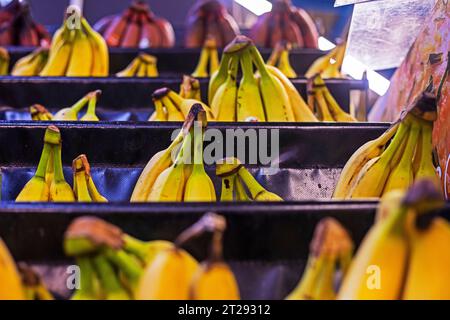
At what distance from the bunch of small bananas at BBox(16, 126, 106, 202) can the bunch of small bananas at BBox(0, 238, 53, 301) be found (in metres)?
0.53

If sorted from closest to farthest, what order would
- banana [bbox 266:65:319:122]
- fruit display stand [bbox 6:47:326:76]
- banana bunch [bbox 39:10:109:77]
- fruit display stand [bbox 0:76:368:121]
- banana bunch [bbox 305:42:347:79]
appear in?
banana [bbox 266:65:319:122] < fruit display stand [bbox 0:76:368:121] < banana bunch [bbox 39:10:109:77] < banana bunch [bbox 305:42:347:79] < fruit display stand [bbox 6:47:326:76]

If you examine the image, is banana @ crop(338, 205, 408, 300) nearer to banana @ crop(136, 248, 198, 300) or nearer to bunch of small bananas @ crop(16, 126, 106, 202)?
banana @ crop(136, 248, 198, 300)

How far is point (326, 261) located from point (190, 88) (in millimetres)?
1320

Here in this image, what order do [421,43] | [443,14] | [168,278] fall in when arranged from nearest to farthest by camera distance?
[168,278]
[443,14]
[421,43]

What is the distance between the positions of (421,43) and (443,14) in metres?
0.19

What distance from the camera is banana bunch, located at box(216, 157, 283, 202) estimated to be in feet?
4.32

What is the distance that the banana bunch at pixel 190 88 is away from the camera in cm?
206

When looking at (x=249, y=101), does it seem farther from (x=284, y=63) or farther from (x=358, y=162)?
(x=284, y=63)

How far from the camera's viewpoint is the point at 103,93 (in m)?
2.29

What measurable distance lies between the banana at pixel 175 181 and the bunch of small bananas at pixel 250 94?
20.2 inches

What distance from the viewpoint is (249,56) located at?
1.79 meters

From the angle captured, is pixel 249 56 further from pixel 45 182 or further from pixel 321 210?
pixel 321 210

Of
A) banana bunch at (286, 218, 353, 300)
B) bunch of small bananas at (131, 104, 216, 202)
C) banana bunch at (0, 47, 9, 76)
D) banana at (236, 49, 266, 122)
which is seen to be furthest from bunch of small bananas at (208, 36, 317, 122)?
banana bunch at (0, 47, 9, 76)
